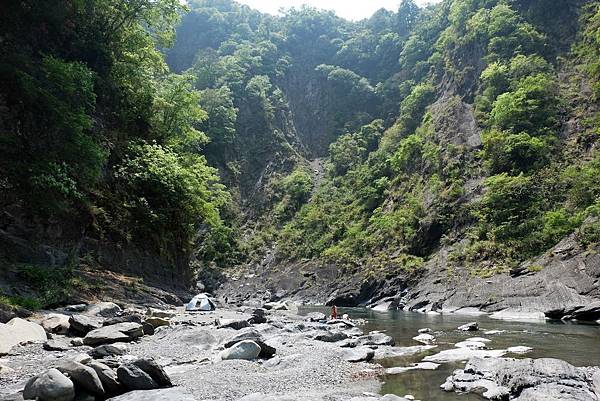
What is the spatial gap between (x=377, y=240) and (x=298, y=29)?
89573mm

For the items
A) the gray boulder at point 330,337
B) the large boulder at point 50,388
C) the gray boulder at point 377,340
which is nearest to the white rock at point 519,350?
the gray boulder at point 377,340

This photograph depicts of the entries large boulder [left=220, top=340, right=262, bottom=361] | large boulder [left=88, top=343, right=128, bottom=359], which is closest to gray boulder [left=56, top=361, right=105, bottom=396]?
large boulder [left=88, top=343, right=128, bottom=359]

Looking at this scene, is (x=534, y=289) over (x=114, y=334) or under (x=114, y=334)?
under

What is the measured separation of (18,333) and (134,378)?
4.92 metres

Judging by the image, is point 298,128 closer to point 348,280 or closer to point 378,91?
point 378,91

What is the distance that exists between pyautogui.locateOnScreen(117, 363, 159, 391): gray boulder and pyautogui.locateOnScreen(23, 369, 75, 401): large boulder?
808mm

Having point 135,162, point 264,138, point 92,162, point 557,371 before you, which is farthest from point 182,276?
point 264,138

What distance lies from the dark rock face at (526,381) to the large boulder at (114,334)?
8176 millimetres

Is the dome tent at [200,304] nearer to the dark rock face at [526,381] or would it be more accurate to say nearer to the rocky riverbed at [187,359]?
the rocky riverbed at [187,359]

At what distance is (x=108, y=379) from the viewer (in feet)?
24.7

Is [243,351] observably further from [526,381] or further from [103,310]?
[103,310]

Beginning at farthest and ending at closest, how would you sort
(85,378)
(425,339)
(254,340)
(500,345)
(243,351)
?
(425,339) → (500,345) → (254,340) → (243,351) → (85,378)

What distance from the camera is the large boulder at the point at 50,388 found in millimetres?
6812

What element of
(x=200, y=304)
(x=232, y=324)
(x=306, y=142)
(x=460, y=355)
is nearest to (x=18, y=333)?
(x=232, y=324)
